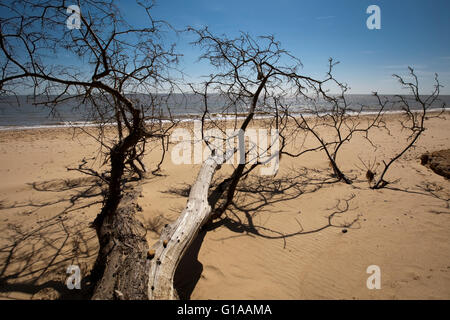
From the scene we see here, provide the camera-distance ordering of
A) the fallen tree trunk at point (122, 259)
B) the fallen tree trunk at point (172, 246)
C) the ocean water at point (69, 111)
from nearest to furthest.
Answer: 1. the fallen tree trunk at point (122, 259)
2. the fallen tree trunk at point (172, 246)
3. the ocean water at point (69, 111)

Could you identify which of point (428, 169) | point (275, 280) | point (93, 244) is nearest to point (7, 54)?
point (93, 244)

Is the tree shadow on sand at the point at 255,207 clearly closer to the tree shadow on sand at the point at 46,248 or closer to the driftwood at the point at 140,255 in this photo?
the driftwood at the point at 140,255

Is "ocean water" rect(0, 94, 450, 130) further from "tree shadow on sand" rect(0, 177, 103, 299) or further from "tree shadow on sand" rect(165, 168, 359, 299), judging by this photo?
"tree shadow on sand" rect(165, 168, 359, 299)

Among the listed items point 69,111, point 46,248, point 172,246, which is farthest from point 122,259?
point 69,111

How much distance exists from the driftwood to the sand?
2.28 ft

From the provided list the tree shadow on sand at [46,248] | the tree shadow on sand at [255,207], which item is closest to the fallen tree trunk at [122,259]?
the tree shadow on sand at [46,248]

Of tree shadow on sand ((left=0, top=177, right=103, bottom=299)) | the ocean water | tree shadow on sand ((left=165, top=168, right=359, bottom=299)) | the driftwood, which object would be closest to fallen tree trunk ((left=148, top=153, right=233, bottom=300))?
the driftwood

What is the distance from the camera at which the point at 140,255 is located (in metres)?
2.22

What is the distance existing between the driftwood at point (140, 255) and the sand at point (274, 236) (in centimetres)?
69

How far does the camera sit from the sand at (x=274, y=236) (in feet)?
8.79

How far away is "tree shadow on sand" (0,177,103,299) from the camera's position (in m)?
2.67

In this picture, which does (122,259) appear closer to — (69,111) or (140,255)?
(140,255)

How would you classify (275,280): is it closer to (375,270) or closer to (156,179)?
(375,270)
